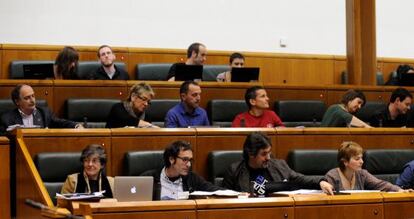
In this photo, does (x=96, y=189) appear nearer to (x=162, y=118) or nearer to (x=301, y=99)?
(x=162, y=118)

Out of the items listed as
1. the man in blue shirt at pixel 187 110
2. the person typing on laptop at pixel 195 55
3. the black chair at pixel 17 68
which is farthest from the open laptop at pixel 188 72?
the black chair at pixel 17 68

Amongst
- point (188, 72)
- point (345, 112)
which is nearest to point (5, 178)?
point (188, 72)

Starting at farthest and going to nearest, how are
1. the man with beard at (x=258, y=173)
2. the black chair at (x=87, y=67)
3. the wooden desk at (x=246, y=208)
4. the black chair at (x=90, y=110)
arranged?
1. the black chair at (x=87, y=67)
2. the black chair at (x=90, y=110)
3. the man with beard at (x=258, y=173)
4. the wooden desk at (x=246, y=208)

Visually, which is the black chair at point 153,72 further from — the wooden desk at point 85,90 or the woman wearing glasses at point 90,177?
the woman wearing glasses at point 90,177

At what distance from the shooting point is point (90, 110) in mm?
4355

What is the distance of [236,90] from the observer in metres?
4.68

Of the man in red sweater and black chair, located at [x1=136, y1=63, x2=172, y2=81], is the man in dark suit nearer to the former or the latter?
the man in red sweater

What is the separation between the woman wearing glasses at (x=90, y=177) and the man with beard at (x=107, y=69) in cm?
196

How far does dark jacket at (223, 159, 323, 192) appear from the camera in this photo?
Answer: 3.45m

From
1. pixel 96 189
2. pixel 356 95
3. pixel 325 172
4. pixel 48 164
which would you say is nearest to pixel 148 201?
pixel 96 189

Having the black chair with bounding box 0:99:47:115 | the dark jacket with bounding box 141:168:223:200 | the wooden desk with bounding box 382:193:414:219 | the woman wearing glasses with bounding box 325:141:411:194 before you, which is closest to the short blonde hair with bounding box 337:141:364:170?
the woman wearing glasses with bounding box 325:141:411:194

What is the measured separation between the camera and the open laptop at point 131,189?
9.36 feet

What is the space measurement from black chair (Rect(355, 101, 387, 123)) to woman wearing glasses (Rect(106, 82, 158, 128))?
1.47 m

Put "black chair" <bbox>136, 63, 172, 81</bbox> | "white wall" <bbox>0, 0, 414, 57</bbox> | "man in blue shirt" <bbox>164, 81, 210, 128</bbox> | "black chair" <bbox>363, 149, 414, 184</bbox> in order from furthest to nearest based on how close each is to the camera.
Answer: "white wall" <bbox>0, 0, 414, 57</bbox> < "black chair" <bbox>136, 63, 172, 81</bbox> < "man in blue shirt" <bbox>164, 81, 210, 128</bbox> < "black chair" <bbox>363, 149, 414, 184</bbox>
